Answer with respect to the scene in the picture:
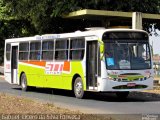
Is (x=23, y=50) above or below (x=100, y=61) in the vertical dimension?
above

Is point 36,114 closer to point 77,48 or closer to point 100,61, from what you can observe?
point 100,61

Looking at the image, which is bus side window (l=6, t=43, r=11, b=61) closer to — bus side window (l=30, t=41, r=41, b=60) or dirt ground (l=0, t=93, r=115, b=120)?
bus side window (l=30, t=41, r=41, b=60)

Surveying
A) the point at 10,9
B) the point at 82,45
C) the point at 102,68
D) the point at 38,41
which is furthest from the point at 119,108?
the point at 10,9

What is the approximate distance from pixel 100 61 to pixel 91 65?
840 mm

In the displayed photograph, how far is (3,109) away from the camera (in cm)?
1464

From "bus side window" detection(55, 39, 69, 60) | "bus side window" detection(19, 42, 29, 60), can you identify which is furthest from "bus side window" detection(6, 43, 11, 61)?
"bus side window" detection(55, 39, 69, 60)

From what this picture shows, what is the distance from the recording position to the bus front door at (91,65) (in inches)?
846

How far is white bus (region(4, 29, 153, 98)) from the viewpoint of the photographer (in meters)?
20.8

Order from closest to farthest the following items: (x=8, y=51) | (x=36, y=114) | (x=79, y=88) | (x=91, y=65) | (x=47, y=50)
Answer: (x=36, y=114), (x=91, y=65), (x=79, y=88), (x=47, y=50), (x=8, y=51)

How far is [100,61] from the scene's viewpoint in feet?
68.9

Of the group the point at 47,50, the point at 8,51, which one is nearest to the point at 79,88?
the point at 47,50

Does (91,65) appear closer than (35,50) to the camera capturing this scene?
Yes

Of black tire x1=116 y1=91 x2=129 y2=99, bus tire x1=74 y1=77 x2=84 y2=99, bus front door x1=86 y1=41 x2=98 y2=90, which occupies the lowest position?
black tire x1=116 y1=91 x2=129 y2=99

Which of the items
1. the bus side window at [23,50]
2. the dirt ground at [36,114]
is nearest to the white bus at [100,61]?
the bus side window at [23,50]
